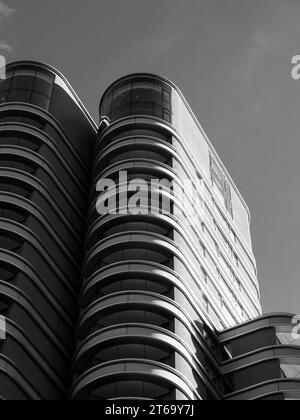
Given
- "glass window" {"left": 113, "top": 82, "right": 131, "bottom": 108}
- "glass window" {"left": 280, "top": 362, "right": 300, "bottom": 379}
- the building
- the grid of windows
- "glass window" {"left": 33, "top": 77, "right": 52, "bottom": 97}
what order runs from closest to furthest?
the building, "glass window" {"left": 280, "top": 362, "right": 300, "bottom": 379}, "glass window" {"left": 33, "top": 77, "right": 52, "bottom": 97}, the grid of windows, "glass window" {"left": 113, "top": 82, "right": 131, "bottom": 108}

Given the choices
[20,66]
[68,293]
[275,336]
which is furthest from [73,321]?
[20,66]

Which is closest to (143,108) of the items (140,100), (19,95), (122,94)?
(140,100)

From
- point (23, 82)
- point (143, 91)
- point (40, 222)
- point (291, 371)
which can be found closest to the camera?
point (291, 371)

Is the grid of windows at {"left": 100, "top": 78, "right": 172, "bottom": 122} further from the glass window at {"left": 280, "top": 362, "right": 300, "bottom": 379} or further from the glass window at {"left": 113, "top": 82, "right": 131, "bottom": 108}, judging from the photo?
the glass window at {"left": 280, "top": 362, "right": 300, "bottom": 379}

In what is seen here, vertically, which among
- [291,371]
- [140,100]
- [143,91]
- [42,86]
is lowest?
[291,371]

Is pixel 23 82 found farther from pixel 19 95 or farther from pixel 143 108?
pixel 143 108

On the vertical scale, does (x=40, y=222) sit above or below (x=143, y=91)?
below

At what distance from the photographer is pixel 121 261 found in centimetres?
6391

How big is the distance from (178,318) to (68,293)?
9.30m

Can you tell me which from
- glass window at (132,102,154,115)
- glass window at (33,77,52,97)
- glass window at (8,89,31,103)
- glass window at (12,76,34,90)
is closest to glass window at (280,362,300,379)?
glass window at (132,102,154,115)

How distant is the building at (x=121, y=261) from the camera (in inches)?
2308

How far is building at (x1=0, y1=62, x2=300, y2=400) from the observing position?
192ft

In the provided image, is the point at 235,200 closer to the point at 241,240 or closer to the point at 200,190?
the point at 241,240

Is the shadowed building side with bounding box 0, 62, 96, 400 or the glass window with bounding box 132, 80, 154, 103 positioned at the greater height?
the glass window with bounding box 132, 80, 154, 103
